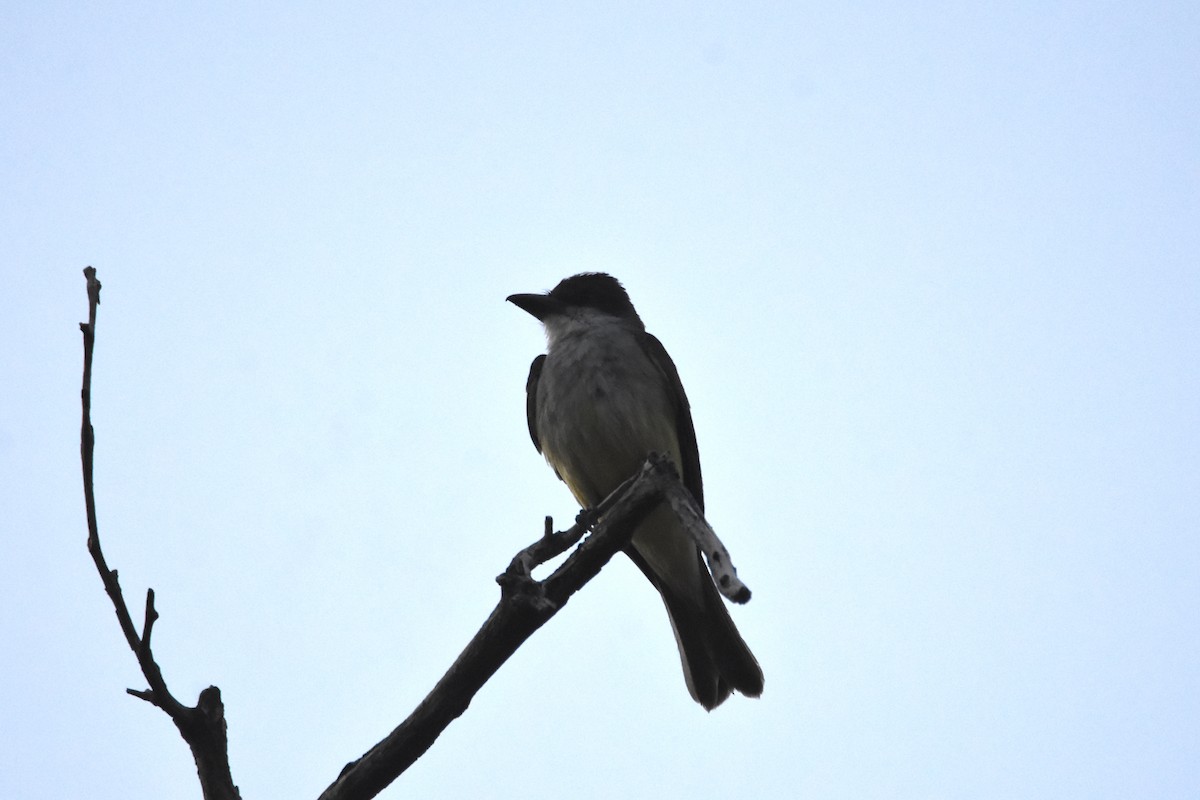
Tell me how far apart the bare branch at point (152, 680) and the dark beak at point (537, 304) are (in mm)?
5886

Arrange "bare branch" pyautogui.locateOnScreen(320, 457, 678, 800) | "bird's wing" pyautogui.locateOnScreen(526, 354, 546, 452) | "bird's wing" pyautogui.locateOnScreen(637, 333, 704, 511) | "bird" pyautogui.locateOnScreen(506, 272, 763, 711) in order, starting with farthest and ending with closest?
1. "bird's wing" pyautogui.locateOnScreen(526, 354, 546, 452)
2. "bird's wing" pyautogui.locateOnScreen(637, 333, 704, 511)
3. "bird" pyautogui.locateOnScreen(506, 272, 763, 711)
4. "bare branch" pyautogui.locateOnScreen(320, 457, 678, 800)

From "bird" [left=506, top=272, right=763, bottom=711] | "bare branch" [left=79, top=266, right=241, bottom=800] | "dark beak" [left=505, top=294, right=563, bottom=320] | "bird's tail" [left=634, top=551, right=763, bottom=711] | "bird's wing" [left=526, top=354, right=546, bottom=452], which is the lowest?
"bare branch" [left=79, top=266, right=241, bottom=800]

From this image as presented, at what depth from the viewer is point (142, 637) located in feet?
10.2

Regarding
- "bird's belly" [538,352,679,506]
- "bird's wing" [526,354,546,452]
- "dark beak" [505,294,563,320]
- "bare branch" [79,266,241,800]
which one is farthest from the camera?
"dark beak" [505,294,563,320]

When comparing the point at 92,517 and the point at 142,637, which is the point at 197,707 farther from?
the point at 92,517

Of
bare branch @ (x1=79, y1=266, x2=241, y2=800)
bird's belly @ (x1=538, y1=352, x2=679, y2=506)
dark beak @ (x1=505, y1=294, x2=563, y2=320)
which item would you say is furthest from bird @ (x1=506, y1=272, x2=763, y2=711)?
bare branch @ (x1=79, y1=266, x2=241, y2=800)

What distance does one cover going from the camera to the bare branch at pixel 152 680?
9.40 feet

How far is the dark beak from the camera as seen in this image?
29.8 ft

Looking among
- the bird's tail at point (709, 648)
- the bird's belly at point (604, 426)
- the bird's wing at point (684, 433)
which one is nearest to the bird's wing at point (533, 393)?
the bird's belly at point (604, 426)

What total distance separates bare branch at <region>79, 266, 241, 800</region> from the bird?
3928mm

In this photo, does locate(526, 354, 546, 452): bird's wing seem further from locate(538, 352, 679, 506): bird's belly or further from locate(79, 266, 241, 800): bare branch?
locate(79, 266, 241, 800): bare branch

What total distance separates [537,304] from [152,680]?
6206mm

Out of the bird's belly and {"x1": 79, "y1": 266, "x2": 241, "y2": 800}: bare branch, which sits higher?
the bird's belly

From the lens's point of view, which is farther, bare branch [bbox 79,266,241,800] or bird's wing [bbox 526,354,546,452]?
bird's wing [bbox 526,354,546,452]
